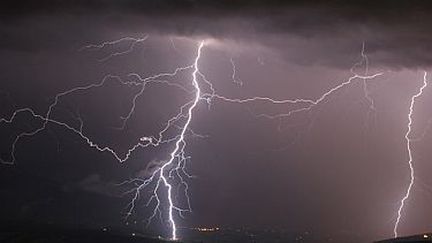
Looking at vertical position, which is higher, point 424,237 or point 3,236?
point 3,236

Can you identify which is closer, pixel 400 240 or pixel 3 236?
pixel 400 240

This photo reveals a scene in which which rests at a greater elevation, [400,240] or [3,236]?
[3,236]

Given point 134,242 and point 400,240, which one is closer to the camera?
point 400,240

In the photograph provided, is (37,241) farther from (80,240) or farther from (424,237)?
(424,237)

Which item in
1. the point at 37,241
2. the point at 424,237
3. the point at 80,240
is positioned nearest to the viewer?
the point at 424,237

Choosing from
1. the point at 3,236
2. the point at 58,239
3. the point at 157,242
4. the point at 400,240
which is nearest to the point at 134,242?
the point at 157,242

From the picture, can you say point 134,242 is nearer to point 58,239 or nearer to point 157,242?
point 157,242

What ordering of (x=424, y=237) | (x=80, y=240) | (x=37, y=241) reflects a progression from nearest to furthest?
(x=424, y=237) < (x=37, y=241) < (x=80, y=240)

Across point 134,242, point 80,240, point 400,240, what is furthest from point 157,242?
point 400,240
